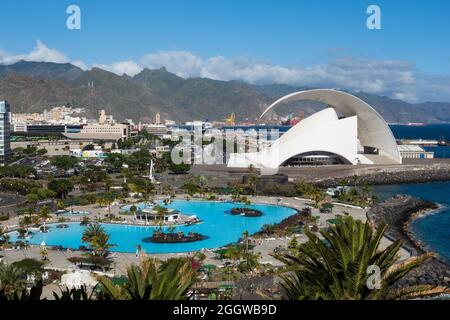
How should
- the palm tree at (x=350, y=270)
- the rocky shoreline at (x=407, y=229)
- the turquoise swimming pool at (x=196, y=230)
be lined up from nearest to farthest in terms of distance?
the palm tree at (x=350, y=270), the rocky shoreline at (x=407, y=229), the turquoise swimming pool at (x=196, y=230)

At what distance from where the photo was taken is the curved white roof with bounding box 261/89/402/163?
41875 mm

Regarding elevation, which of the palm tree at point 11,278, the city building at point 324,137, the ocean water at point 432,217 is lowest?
the ocean water at point 432,217

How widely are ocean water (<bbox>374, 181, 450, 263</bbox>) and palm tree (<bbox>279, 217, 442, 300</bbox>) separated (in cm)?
1335

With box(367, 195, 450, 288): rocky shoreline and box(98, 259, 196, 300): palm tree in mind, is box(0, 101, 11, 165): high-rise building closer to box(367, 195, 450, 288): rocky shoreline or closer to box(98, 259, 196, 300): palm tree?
box(367, 195, 450, 288): rocky shoreline

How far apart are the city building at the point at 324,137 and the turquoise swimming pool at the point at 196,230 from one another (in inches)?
518

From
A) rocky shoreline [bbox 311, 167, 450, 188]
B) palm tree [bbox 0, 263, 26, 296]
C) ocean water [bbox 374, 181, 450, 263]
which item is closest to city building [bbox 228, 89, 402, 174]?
rocky shoreline [bbox 311, 167, 450, 188]

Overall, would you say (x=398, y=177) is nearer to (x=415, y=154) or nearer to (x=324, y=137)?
(x=324, y=137)

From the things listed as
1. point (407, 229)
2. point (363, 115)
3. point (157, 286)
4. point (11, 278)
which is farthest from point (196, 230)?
point (363, 115)

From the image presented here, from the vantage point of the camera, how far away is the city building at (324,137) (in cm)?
4194

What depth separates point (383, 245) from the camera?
18.9m

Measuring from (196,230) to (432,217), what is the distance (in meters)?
12.3

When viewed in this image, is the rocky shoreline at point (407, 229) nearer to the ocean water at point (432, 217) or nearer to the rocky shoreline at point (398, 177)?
the ocean water at point (432, 217)

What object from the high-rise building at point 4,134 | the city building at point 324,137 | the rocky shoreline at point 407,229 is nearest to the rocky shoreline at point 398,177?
the city building at point 324,137
